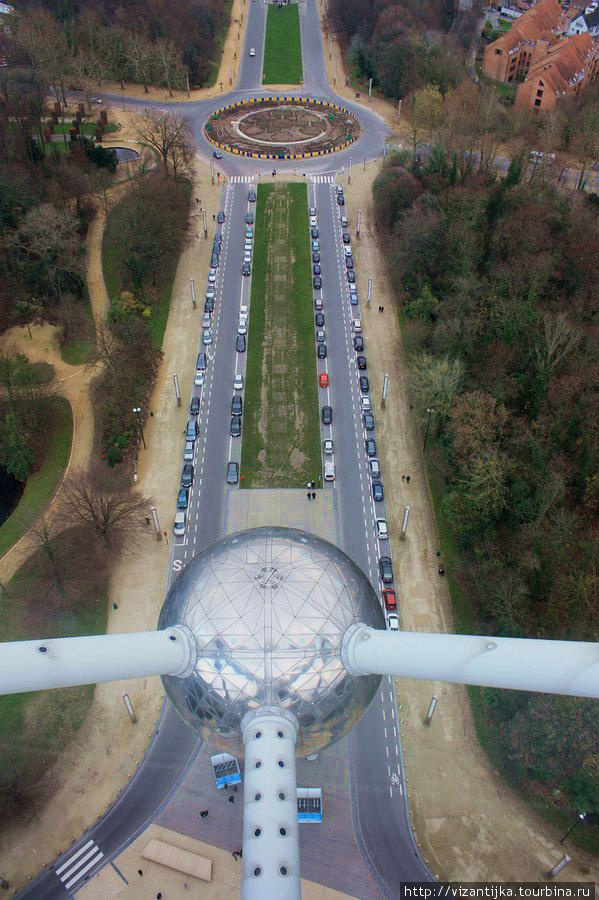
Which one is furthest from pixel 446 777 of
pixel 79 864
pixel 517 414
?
pixel 517 414

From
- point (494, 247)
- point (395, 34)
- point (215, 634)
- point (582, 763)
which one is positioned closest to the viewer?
point (215, 634)

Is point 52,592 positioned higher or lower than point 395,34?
lower

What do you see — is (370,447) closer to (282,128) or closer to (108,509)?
(108,509)

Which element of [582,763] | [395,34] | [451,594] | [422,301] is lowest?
[582,763]

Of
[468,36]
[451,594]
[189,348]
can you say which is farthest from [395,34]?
[451,594]

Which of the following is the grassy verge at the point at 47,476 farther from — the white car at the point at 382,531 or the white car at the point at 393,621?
the white car at the point at 393,621


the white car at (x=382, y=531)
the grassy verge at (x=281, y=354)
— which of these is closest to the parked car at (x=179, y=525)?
the grassy verge at (x=281, y=354)

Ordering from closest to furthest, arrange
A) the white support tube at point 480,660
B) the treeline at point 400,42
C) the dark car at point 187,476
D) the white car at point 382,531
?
the white support tube at point 480,660
the white car at point 382,531
the dark car at point 187,476
the treeline at point 400,42

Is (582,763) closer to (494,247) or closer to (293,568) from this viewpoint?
(293,568)
